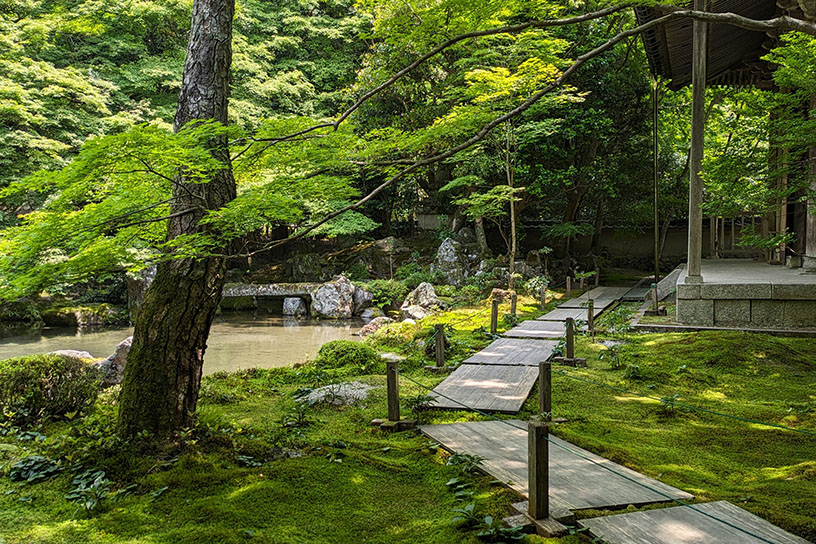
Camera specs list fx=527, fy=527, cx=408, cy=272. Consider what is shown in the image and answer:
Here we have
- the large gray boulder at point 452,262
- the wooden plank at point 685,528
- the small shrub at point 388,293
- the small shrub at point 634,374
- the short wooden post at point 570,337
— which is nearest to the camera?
the wooden plank at point 685,528

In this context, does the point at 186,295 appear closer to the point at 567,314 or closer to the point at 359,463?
the point at 359,463

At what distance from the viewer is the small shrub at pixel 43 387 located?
19.2ft

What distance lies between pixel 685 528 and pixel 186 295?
4.11m

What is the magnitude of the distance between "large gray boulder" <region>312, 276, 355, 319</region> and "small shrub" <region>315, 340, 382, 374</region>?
1075cm

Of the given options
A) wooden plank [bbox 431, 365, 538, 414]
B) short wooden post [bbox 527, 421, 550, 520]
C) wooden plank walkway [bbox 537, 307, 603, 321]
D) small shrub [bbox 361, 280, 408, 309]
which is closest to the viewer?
short wooden post [bbox 527, 421, 550, 520]

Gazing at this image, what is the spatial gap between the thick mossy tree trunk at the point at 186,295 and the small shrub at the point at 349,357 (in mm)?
4392

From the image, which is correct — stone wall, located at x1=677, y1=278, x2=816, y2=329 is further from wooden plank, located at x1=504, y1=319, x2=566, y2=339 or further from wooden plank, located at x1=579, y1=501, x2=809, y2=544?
wooden plank, located at x1=579, y1=501, x2=809, y2=544

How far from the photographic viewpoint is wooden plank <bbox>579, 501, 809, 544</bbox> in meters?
2.98

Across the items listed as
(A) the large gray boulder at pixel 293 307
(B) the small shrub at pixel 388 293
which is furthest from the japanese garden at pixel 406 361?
(A) the large gray boulder at pixel 293 307

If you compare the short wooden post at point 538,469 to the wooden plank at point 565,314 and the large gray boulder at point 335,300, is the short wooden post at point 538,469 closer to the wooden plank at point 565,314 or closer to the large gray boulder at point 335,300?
the wooden plank at point 565,314

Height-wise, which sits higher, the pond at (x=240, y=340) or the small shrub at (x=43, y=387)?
the small shrub at (x=43, y=387)

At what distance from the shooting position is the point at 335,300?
67.8 ft

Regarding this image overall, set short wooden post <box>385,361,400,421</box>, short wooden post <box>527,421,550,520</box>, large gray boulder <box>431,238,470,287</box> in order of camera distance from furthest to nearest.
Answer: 1. large gray boulder <box>431,238,470,287</box>
2. short wooden post <box>385,361,400,421</box>
3. short wooden post <box>527,421,550,520</box>

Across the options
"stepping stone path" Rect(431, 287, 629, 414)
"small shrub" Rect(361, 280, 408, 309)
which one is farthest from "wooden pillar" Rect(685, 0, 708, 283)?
"small shrub" Rect(361, 280, 408, 309)
